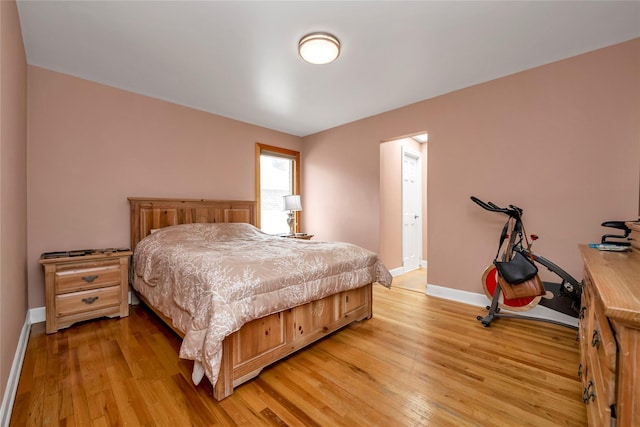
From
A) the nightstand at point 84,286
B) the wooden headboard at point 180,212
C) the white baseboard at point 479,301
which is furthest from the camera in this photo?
the wooden headboard at point 180,212

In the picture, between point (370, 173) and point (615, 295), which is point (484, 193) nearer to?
point (370, 173)

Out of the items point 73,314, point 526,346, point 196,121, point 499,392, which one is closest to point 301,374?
point 499,392

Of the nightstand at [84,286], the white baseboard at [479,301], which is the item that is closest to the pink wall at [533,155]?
the white baseboard at [479,301]

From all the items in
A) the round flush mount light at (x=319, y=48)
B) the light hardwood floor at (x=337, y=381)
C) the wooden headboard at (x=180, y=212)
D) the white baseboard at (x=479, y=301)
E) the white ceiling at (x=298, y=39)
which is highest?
the white ceiling at (x=298, y=39)

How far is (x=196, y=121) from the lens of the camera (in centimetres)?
379

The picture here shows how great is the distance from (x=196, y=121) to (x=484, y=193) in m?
3.85

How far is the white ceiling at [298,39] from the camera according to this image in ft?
6.36

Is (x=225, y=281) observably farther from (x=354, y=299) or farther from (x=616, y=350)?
(x=616, y=350)

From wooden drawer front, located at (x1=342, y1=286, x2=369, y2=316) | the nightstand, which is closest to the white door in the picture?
wooden drawer front, located at (x1=342, y1=286, x2=369, y2=316)

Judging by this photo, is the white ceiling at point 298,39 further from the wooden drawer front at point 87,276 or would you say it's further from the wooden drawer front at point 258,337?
the wooden drawer front at point 258,337

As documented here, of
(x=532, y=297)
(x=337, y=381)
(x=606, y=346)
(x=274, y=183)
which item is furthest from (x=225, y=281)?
(x=274, y=183)

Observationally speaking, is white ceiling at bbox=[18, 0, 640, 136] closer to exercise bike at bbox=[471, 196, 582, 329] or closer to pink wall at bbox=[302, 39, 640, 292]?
pink wall at bbox=[302, 39, 640, 292]

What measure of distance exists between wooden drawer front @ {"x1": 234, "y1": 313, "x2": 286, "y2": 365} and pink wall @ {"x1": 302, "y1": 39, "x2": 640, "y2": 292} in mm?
2323

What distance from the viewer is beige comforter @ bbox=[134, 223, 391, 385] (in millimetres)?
1553
